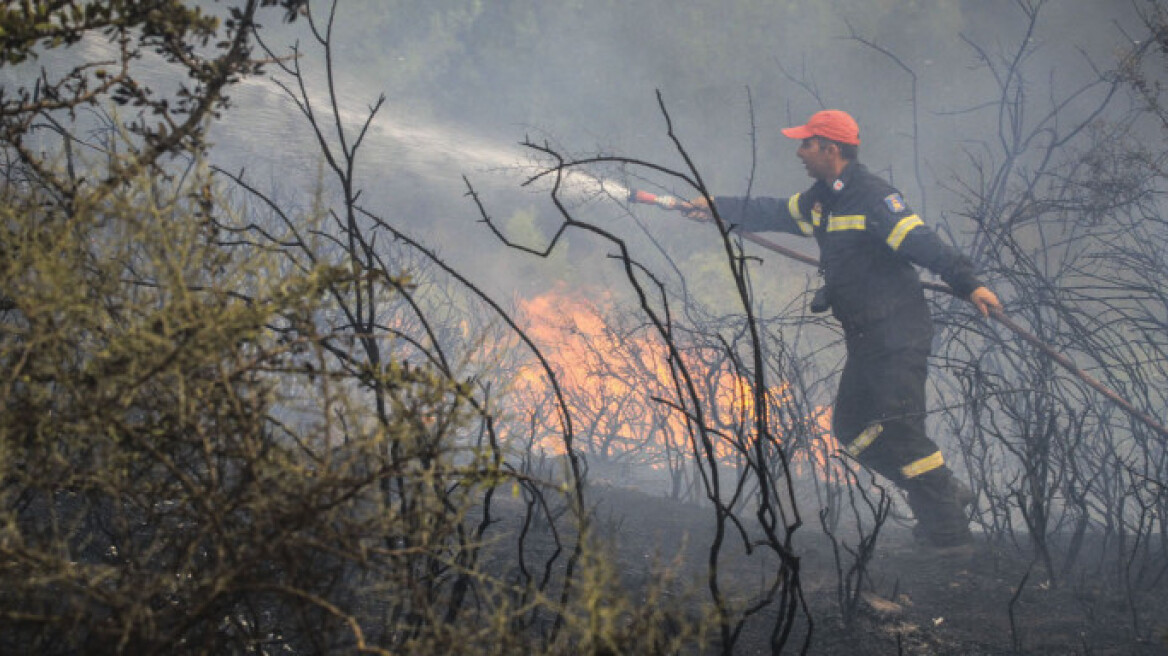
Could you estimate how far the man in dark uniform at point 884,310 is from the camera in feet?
13.6

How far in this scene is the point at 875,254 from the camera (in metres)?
4.54

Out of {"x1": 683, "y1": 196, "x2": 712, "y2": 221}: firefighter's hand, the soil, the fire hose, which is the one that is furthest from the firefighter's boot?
{"x1": 683, "y1": 196, "x2": 712, "y2": 221}: firefighter's hand

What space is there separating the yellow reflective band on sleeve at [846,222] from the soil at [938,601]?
1.90m

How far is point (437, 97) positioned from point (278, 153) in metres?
4.49

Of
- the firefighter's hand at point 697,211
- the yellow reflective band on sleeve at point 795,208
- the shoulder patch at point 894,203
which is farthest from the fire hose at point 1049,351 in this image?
the shoulder patch at point 894,203

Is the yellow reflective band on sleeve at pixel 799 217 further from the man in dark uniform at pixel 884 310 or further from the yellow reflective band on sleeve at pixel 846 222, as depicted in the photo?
the yellow reflective band on sleeve at pixel 846 222

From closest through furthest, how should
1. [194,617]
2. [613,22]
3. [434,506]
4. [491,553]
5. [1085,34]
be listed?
1. [194,617]
2. [434,506]
3. [491,553]
4. [1085,34]
5. [613,22]

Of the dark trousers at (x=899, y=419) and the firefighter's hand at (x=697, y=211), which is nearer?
the dark trousers at (x=899, y=419)

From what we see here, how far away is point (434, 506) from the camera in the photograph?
3.71 ft

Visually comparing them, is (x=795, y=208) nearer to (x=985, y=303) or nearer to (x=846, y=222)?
(x=846, y=222)

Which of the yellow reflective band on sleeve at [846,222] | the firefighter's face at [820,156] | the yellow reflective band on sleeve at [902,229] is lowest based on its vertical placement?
the yellow reflective band on sleeve at [902,229]

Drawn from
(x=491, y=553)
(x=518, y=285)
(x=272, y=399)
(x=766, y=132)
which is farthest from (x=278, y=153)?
(x=272, y=399)

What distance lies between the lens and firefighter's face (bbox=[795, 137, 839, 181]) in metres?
4.78

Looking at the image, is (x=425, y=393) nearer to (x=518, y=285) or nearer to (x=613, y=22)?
(x=518, y=285)
